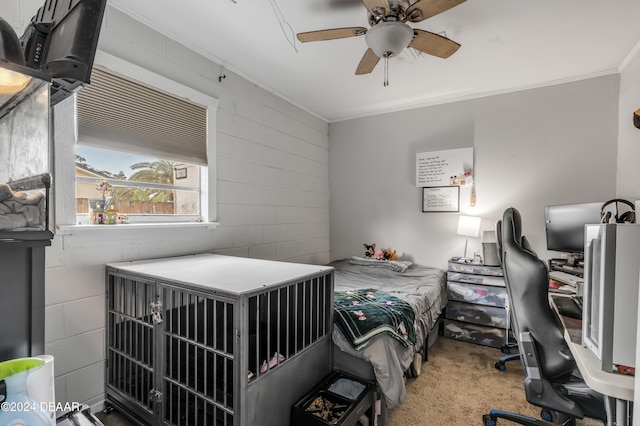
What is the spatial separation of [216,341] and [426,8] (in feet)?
6.52

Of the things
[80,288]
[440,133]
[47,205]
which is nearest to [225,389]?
[47,205]

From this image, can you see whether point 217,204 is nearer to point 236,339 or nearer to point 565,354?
point 236,339

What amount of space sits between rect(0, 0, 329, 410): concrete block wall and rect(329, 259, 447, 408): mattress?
867 mm

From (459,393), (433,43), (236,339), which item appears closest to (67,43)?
(236,339)

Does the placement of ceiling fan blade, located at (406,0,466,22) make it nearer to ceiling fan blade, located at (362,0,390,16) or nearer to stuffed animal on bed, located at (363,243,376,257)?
ceiling fan blade, located at (362,0,390,16)

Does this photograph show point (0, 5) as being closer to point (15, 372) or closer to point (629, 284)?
point (15, 372)

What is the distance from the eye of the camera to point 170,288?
1.51 metres

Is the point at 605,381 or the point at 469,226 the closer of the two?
the point at 605,381

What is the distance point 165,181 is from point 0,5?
1.21 metres

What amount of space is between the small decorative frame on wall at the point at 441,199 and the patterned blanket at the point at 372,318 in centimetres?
165

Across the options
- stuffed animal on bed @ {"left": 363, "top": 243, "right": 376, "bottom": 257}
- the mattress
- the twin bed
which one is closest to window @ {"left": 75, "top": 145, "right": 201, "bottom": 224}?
the twin bed

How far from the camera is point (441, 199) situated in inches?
137

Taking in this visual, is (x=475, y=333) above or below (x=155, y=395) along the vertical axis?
below

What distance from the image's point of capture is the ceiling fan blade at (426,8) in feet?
4.93
